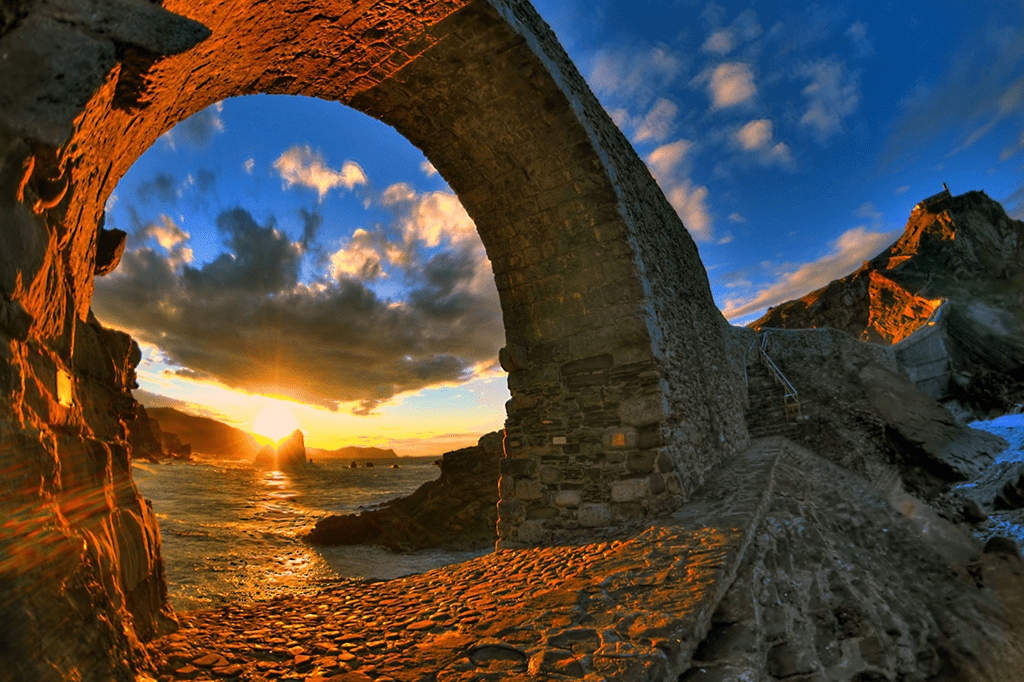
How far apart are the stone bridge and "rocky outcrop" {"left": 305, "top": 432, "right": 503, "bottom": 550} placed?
504 cm

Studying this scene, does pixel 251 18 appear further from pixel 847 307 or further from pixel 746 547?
pixel 847 307

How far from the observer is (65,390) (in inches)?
70.7

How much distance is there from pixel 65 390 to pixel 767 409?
14.2 metres

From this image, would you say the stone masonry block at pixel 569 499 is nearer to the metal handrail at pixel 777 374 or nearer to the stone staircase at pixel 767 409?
the stone staircase at pixel 767 409

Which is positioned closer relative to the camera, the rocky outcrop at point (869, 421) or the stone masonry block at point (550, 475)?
the stone masonry block at point (550, 475)

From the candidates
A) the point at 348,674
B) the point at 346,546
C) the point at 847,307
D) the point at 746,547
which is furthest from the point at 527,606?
the point at 847,307

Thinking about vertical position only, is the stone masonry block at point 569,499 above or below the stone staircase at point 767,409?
below

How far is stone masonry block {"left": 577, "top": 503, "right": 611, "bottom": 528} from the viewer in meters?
4.49

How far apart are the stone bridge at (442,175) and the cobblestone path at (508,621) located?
594 millimetres

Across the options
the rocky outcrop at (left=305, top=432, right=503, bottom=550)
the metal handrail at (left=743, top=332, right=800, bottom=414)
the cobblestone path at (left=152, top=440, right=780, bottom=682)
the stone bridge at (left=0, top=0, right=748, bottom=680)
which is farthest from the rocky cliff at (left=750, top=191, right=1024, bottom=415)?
the cobblestone path at (left=152, top=440, right=780, bottom=682)

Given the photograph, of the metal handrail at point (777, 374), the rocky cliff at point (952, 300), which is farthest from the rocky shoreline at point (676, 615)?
the rocky cliff at point (952, 300)

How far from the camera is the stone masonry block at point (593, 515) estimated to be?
4492 millimetres

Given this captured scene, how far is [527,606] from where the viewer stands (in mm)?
2764

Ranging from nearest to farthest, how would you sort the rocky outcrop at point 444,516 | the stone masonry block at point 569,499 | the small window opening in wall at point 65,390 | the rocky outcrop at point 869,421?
1. the small window opening in wall at point 65,390
2. the stone masonry block at point 569,499
3. the rocky outcrop at point 444,516
4. the rocky outcrop at point 869,421
